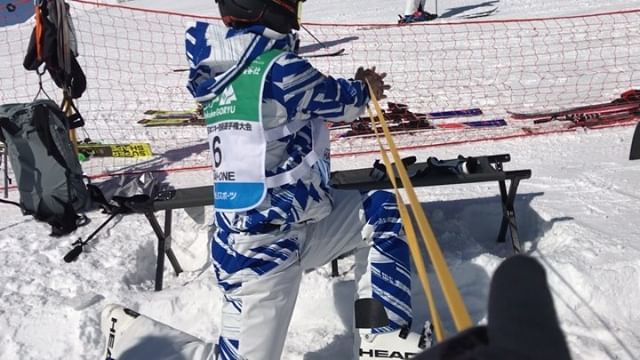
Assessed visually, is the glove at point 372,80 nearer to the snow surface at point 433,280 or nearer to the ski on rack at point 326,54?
the snow surface at point 433,280

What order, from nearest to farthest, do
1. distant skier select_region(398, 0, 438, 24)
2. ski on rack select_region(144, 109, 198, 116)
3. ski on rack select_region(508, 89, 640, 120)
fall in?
ski on rack select_region(508, 89, 640, 120) → ski on rack select_region(144, 109, 198, 116) → distant skier select_region(398, 0, 438, 24)

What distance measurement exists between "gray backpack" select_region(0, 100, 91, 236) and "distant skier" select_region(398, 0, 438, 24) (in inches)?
318

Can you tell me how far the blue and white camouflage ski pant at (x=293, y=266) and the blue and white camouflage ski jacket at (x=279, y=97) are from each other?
83 millimetres

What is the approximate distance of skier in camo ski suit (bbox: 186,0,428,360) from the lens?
7.91 ft

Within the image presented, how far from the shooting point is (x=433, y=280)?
3.46m

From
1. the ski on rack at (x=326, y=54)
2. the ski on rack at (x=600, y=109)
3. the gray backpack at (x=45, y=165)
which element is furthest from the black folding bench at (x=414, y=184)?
the ski on rack at (x=326, y=54)

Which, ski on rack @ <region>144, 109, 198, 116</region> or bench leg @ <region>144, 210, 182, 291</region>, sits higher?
ski on rack @ <region>144, 109, 198, 116</region>

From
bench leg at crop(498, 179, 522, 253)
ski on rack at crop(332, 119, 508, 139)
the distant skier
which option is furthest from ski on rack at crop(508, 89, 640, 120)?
the distant skier

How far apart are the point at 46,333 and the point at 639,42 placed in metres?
7.69

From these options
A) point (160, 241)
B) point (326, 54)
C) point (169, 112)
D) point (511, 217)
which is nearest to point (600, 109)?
point (511, 217)

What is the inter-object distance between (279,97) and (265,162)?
0.26 metres

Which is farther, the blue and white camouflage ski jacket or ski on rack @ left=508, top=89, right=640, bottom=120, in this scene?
ski on rack @ left=508, top=89, right=640, bottom=120

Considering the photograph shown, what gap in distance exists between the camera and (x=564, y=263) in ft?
10.8

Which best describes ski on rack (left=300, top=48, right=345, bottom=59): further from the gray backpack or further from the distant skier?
the gray backpack
